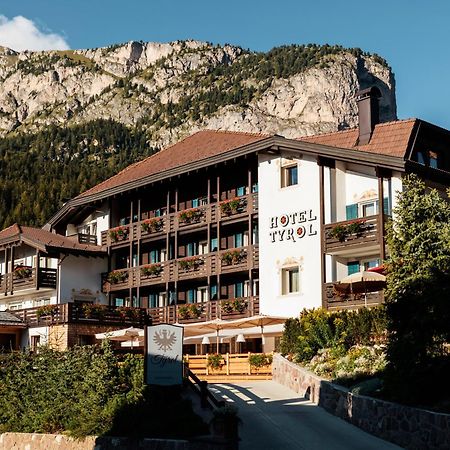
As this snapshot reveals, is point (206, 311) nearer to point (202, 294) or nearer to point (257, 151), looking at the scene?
point (202, 294)

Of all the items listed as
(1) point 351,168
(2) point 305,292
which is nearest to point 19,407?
(2) point 305,292

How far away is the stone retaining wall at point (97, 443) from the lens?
63.0ft

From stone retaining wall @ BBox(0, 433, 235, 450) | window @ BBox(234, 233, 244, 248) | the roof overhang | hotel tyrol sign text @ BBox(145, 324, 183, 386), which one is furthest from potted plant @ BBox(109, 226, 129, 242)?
hotel tyrol sign text @ BBox(145, 324, 183, 386)

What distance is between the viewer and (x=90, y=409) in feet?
75.4

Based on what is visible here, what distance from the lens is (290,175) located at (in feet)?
Answer: 132

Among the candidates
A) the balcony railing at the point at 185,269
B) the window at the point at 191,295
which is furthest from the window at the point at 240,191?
the window at the point at 191,295

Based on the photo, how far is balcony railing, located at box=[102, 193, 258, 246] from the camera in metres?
41.8

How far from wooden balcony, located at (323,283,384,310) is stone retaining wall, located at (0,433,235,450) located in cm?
1494

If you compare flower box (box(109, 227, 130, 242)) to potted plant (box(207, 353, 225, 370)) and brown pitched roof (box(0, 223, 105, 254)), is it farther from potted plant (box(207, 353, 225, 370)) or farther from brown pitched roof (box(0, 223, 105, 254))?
potted plant (box(207, 353, 225, 370))

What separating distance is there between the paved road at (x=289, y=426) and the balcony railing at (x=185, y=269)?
13.2 meters

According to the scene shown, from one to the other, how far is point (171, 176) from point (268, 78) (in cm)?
13223

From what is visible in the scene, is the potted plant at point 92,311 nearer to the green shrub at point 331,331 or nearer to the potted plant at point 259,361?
the potted plant at point 259,361

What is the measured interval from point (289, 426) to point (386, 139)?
1894 cm

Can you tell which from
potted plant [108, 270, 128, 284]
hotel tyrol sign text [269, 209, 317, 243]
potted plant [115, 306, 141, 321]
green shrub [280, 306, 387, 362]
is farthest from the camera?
potted plant [108, 270, 128, 284]
